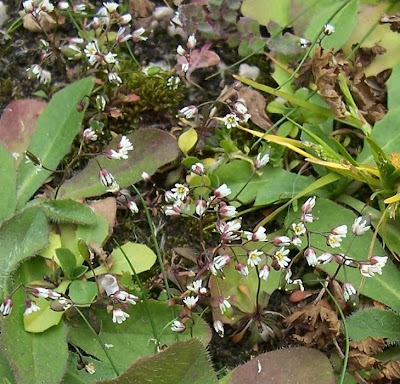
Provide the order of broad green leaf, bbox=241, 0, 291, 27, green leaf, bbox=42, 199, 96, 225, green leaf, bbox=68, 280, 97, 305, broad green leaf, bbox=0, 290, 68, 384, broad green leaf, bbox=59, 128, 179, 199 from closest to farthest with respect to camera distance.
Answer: broad green leaf, bbox=0, 290, 68, 384 < green leaf, bbox=68, 280, 97, 305 < green leaf, bbox=42, 199, 96, 225 < broad green leaf, bbox=59, 128, 179, 199 < broad green leaf, bbox=241, 0, 291, 27

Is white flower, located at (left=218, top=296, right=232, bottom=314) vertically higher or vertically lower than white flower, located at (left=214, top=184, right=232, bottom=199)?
lower

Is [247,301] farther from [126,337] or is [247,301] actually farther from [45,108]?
[45,108]

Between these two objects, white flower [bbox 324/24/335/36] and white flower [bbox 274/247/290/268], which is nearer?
white flower [bbox 274/247/290/268]

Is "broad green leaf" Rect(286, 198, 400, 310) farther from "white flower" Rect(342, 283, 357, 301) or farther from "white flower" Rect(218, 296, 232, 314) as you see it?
"white flower" Rect(218, 296, 232, 314)

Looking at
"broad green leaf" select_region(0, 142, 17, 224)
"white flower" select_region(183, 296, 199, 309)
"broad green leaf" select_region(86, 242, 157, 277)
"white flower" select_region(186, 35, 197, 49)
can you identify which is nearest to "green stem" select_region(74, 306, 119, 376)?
"broad green leaf" select_region(86, 242, 157, 277)

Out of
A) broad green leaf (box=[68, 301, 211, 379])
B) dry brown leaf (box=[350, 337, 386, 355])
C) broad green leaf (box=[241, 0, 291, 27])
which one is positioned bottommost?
broad green leaf (box=[68, 301, 211, 379])

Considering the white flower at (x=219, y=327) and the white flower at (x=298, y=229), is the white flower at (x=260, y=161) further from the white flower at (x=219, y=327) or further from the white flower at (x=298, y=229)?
the white flower at (x=219, y=327)

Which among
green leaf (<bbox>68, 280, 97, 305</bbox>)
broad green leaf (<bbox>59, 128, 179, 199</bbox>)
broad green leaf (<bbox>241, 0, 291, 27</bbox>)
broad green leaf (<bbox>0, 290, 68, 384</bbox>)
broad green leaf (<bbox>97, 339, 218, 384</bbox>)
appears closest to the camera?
broad green leaf (<bbox>97, 339, 218, 384</bbox>)
